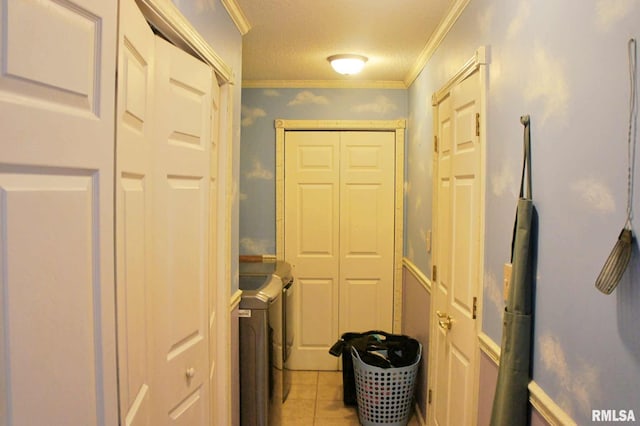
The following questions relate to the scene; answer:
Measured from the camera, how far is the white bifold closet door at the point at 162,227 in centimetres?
120

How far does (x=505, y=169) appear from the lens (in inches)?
67.3

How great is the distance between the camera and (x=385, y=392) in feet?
9.78

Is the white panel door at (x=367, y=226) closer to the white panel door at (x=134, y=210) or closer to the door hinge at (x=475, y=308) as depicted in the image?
the door hinge at (x=475, y=308)

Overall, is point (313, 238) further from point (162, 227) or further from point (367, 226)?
point (162, 227)

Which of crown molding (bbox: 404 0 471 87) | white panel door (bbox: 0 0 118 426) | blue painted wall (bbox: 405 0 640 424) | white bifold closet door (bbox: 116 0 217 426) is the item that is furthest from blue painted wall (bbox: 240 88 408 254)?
white panel door (bbox: 0 0 118 426)

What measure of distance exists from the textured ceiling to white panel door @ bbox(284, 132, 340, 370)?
0.66m

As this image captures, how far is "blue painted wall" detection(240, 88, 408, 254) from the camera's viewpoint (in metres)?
4.09

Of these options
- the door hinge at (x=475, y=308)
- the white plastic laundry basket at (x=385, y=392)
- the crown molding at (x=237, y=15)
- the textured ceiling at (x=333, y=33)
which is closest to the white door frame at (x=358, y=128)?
the textured ceiling at (x=333, y=33)

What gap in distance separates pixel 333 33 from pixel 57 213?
228 centimetres

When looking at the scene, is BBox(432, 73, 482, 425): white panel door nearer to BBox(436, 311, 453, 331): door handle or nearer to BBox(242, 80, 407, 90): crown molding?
BBox(436, 311, 453, 331): door handle

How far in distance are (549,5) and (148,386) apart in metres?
1.62

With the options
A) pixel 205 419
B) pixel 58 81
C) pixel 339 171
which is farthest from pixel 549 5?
pixel 339 171

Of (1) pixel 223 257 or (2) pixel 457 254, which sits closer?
(1) pixel 223 257

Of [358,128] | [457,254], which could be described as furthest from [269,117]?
[457,254]
